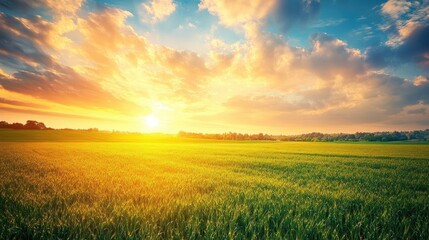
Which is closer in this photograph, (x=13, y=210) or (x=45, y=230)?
(x=45, y=230)

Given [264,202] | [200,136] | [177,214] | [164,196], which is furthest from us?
[200,136]

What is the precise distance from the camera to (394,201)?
5.61 metres

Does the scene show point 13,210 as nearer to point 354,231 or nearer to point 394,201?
point 354,231

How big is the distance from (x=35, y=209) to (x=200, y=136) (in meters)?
136

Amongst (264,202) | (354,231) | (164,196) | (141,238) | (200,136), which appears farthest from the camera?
(200,136)

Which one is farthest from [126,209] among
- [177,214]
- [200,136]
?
[200,136]

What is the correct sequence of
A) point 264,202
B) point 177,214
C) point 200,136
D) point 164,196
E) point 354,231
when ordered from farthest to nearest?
point 200,136 → point 164,196 → point 264,202 → point 177,214 → point 354,231

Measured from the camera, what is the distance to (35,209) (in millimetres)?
4043

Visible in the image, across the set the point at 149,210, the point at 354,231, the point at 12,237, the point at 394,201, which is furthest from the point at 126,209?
the point at 394,201

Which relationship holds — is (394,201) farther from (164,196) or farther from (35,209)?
(35,209)

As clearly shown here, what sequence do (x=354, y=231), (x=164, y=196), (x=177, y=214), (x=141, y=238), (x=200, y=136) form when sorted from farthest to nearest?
(x=200, y=136), (x=164, y=196), (x=177, y=214), (x=354, y=231), (x=141, y=238)

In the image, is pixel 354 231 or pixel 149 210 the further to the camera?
pixel 149 210

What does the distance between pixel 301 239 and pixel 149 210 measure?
9.36ft

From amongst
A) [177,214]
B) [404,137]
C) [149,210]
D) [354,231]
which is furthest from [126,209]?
[404,137]
